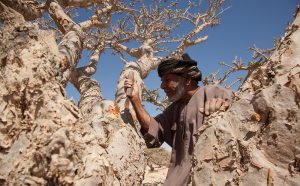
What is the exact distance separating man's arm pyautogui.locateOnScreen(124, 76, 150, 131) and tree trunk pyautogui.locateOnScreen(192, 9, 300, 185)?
134 centimetres

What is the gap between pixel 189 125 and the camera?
2740 millimetres

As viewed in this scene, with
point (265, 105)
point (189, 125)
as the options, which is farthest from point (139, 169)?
point (265, 105)

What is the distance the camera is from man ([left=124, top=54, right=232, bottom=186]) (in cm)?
267

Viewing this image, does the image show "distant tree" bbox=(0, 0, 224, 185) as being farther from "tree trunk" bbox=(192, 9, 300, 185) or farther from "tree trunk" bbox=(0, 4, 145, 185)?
"tree trunk" bbox=(192, 9, 300, 185)

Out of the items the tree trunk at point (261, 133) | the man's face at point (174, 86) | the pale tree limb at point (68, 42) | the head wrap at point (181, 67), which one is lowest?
the tree trunk at point (261, 133)

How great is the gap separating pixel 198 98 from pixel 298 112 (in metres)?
1.66

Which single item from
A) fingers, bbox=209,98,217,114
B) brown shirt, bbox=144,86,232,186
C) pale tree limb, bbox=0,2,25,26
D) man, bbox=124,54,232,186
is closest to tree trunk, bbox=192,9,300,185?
fingers, bbox=209,98,217,114

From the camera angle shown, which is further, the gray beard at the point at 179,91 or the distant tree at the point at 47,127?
the gray beard at the point at 179,91

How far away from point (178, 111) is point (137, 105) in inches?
19.7

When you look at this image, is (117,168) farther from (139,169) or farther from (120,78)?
(120,78)

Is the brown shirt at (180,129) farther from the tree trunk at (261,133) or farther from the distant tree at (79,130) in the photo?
the tree trunk at (261,133)

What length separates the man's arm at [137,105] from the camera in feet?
9.30

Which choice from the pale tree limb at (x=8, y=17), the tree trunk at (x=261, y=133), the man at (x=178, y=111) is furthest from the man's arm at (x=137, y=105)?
the tree trunk at (x=261, y=133)

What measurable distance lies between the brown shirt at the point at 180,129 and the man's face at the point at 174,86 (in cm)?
13
